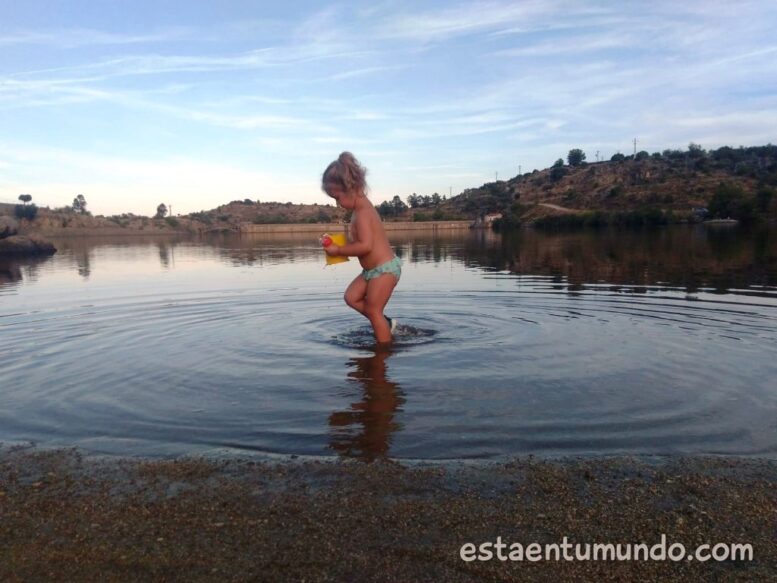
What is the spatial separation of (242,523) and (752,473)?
10.7ft

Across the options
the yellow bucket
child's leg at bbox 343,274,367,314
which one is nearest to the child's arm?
the yellow bucket

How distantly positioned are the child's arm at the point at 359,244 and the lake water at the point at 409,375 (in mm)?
1287

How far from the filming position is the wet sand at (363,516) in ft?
9.64

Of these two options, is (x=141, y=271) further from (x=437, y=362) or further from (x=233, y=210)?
(x=233, y=210)

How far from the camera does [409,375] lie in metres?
6.53

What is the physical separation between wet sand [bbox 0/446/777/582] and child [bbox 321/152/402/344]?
411 centimetres

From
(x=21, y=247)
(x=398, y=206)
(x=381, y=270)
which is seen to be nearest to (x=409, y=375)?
(x=381, y=270)

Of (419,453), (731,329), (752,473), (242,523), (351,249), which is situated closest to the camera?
Result: (242,523)

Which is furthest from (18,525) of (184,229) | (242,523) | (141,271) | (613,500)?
(184,229)

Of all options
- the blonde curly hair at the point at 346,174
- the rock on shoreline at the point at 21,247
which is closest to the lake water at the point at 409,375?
the blonde curly hair at the point at 346,174

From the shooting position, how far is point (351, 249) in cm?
796

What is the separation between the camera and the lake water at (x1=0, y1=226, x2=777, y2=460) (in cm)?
472

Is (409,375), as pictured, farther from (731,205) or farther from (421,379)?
(731,205)

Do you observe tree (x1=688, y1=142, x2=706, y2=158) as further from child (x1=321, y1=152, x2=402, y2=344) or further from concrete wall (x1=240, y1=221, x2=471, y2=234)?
child (x1=321, y1=152, x2=402, y2=344)
